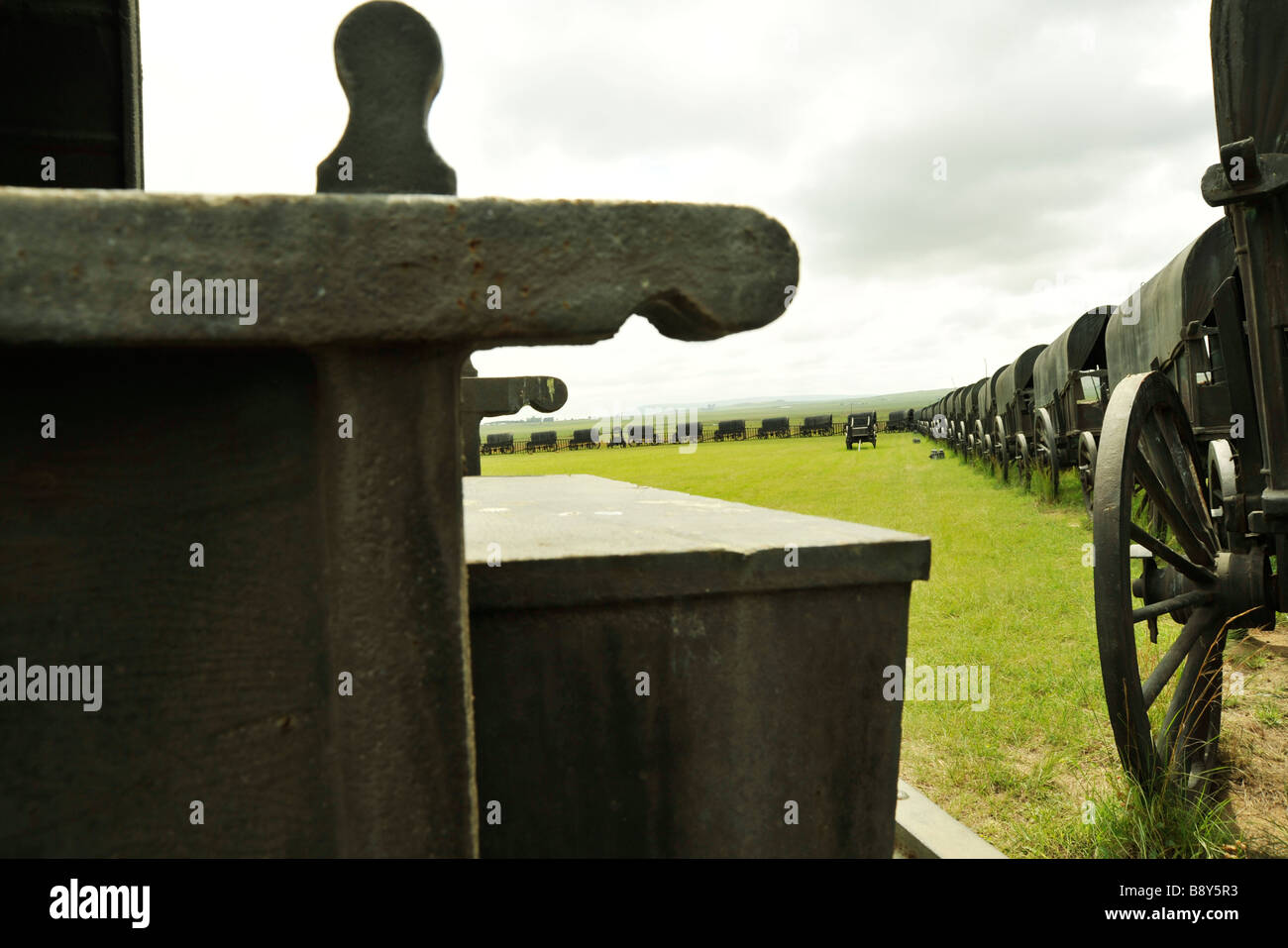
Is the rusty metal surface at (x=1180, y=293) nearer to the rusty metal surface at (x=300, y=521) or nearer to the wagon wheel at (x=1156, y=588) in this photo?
the wagon wheel at (x=1156, y=588)

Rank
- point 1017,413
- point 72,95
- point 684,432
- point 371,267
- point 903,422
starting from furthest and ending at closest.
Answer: point 903,422 < point 684,432 < point 1017,413 < point 72,95 < point 371,267

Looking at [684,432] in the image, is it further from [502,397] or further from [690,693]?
[690,693]

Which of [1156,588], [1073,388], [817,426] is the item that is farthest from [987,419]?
[817,426]

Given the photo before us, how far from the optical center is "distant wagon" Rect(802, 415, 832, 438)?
2079 inches

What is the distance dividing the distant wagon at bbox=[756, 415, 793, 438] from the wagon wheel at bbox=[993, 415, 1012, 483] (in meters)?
36.9

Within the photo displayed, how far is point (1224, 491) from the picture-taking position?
134 inches

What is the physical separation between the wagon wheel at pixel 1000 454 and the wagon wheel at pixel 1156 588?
1203cm

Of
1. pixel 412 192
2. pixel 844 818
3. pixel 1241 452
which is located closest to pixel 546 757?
pixel 844 818

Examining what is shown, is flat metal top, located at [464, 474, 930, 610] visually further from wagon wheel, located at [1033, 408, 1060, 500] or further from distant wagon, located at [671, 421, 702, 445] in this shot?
wagon wheel, located at [1033, 408, 1060, 500]

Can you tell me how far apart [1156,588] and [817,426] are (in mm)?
51089

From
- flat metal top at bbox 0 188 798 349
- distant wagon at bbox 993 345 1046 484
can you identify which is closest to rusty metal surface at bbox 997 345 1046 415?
distant wagon at bbox 993 345 1046 484

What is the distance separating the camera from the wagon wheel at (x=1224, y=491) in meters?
3.21

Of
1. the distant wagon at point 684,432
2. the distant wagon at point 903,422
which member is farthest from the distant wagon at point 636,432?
the distant wagon at point 903,422
